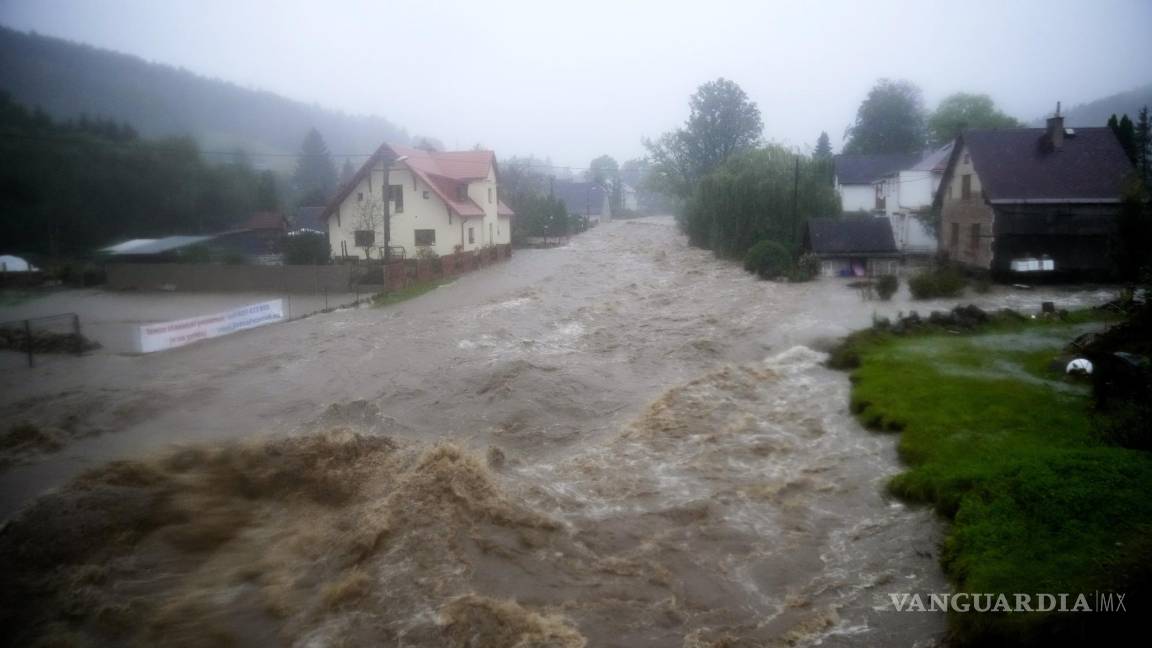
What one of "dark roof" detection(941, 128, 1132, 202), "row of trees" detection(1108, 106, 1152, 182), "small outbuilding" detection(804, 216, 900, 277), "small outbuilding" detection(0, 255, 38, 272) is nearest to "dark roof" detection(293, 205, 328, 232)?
"small outbuilding" detection(0, 255, 38, 272)

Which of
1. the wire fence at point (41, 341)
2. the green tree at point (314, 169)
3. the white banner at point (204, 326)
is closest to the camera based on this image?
the wire fence at point (41, 341)

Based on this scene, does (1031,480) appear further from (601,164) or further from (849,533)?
(601,164)

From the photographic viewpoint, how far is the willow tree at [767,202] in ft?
126

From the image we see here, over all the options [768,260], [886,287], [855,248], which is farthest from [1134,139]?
[768,260]

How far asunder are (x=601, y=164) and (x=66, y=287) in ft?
456

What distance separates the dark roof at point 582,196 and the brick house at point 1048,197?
64749mm

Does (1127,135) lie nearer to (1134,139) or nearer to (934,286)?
(1134,139)

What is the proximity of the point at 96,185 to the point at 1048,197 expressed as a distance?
3335 cm

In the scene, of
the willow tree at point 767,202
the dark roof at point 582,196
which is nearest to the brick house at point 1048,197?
the willow tree at point 767,202

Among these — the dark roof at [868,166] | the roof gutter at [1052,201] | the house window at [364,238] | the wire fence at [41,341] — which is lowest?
the wire fence at [41,341]

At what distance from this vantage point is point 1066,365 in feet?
45.3

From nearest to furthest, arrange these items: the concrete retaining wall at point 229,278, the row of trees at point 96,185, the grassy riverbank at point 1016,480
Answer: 1. the grassy riverbank at point 1016,480
2. the row of trees at point 96,185
3. the concrete retaining wall at point 229,278

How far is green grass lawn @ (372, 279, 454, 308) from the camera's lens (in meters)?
26.5

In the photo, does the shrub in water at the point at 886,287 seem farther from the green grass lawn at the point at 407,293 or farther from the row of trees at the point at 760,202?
the green grass lawn at the point at 407,293
